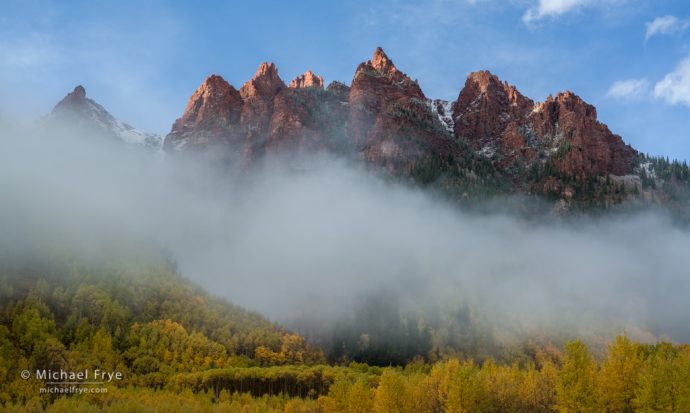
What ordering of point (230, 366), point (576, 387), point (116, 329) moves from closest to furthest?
point (576, 387) → point (116, 329) → point (230, 366)

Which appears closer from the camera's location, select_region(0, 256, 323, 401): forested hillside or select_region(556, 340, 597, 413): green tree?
select_region(556, 340, 597, 413): green tree

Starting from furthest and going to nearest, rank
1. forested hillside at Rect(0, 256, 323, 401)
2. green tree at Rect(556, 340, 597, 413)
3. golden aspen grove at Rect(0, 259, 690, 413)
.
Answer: forested hillside at Rect(0, 256, 323, 401) → golden aspen grove at Rect(0, 259, 690, 413) → green tree at Rect(556, 340, 597, 413)

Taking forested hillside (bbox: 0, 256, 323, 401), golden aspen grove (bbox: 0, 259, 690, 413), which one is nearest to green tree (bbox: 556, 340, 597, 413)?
golden aspen grove (bbox: 0, 259, 690, 413)

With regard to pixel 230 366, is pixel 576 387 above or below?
above

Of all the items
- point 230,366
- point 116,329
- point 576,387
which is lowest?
point 230,366

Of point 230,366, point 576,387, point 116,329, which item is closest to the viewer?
point 576,387

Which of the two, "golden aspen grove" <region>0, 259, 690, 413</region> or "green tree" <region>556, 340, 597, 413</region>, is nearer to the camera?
"green tree" <region>556, 340, 597, 413</region>

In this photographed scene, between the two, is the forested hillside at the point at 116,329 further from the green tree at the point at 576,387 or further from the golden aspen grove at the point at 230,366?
the green tree at the point at 576,387

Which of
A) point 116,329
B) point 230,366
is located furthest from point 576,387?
point 116,329

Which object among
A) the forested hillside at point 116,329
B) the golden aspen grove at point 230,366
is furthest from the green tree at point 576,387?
the forested hillside at point 116,329

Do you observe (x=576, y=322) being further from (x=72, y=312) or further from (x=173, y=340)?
(x=72, y=312)

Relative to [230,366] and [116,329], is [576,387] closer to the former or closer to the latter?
[230,366]

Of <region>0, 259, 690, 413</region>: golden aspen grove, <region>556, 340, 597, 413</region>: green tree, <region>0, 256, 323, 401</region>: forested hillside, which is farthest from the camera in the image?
<region>0, 256, 323, 401</region>: forested hillside

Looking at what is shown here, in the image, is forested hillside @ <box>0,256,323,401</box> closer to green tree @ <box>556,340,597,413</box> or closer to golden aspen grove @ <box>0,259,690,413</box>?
golden aspen grove @ <box>0,259,690,413</box>
